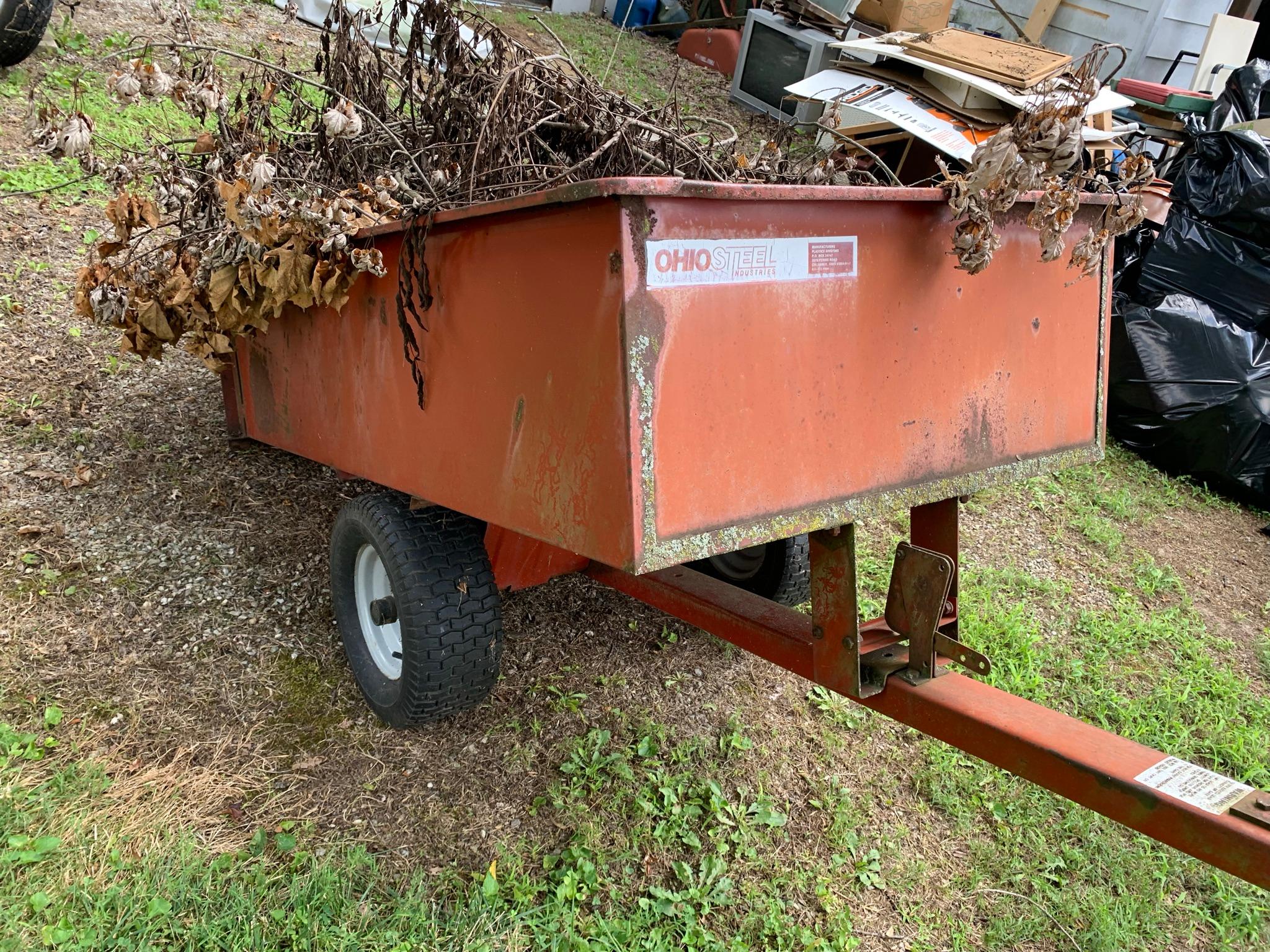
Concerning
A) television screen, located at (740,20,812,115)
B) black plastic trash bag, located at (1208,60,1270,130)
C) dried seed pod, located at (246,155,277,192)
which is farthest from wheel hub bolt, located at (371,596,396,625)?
television screen, located at (740,20,812,115)

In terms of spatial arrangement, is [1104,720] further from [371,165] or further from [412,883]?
[371,165]

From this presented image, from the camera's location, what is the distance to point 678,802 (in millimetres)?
2496

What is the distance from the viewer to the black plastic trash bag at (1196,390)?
4609 millimetres

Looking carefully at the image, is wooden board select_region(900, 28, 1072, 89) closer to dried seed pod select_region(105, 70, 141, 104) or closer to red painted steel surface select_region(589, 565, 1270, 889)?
red painted steel surface select_region(589, 565, 1270, 889)

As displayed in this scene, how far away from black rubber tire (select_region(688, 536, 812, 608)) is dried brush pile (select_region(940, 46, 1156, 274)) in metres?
1.31

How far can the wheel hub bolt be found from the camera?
2.55 m

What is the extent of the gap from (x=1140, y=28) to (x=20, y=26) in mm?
9356

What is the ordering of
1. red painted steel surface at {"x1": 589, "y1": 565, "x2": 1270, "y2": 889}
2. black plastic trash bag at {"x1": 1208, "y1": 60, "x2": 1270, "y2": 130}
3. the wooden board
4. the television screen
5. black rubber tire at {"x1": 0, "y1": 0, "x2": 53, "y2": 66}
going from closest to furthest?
1. red painted steel surface at {"x1": 589, "y1": 565, "x2": 1270, "y2": 889}
2. the wooden board
3. black rubber tire at {"x1": 0, "y1": 0, "x2": 53, "y2": 66}
4. black plastic trash bag at {"x1": 1208, "y1": 60, "x2": 1270, "y2": 130}
5. the television screen

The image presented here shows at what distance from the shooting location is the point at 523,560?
2590mm

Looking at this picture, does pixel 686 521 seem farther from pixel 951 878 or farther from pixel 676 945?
pixel 951 878

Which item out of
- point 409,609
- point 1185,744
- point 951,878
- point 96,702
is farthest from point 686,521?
point 1185,744

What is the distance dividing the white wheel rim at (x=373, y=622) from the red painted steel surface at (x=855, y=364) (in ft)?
4.61

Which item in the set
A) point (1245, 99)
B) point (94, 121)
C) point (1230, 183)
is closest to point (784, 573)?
point (1230, 183)

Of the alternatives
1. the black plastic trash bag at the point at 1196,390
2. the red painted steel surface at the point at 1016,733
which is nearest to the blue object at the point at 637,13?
the black plastic trash bag at the point at 1196,390
